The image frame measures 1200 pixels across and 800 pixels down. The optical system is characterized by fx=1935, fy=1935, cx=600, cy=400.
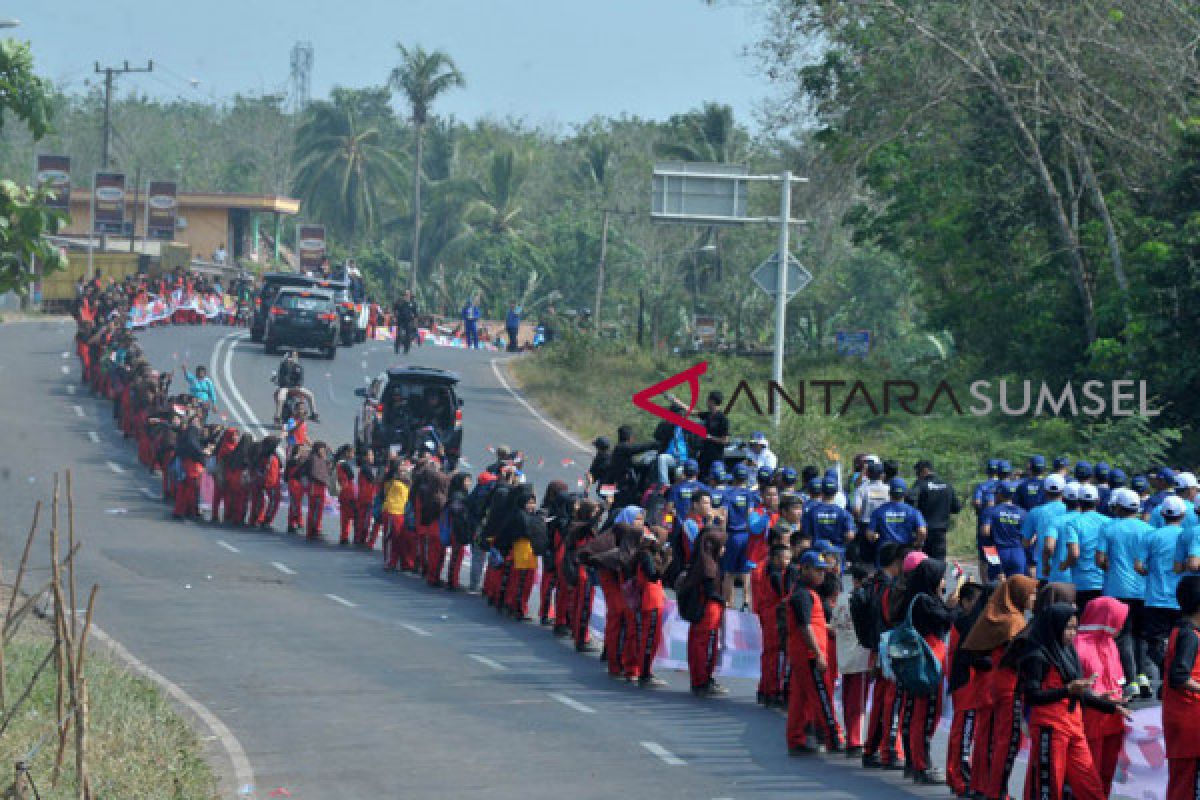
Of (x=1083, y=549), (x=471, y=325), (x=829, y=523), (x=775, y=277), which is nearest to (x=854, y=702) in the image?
(x=1083, y=549)

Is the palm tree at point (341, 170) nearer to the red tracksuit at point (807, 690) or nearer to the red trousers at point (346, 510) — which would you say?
the red trousers at point (346, 510)

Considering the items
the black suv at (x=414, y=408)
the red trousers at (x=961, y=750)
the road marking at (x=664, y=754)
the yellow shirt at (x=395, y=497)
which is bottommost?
the road marking at (x=664, y=754)

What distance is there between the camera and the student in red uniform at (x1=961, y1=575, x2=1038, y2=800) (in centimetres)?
1202

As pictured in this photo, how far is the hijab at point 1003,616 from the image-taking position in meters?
11.9

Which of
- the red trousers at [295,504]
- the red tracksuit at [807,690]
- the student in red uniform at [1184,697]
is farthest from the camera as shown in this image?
the red trousers at [295,504]

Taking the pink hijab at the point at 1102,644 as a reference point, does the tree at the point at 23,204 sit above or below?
above

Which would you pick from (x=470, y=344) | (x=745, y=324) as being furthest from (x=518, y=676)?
(x=745, y=324)

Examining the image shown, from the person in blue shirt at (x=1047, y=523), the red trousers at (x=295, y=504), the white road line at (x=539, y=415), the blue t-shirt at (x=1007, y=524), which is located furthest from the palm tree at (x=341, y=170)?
the person in blue shirt at (x=1047, y=523)

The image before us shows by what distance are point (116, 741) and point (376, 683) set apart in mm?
4027

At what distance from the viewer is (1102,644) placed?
1170 cm

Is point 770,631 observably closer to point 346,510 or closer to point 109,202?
point 346,510

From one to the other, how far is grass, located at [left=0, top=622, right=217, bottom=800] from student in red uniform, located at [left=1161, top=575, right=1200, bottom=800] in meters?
5.98

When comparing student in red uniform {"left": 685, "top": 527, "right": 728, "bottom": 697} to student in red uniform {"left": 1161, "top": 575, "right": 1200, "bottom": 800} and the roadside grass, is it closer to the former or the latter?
student in red uniform {"left": 1161, "top": 575, "right": 1200, "bottom": 800}

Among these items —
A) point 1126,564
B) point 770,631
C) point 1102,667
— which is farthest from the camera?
point 1126,564
